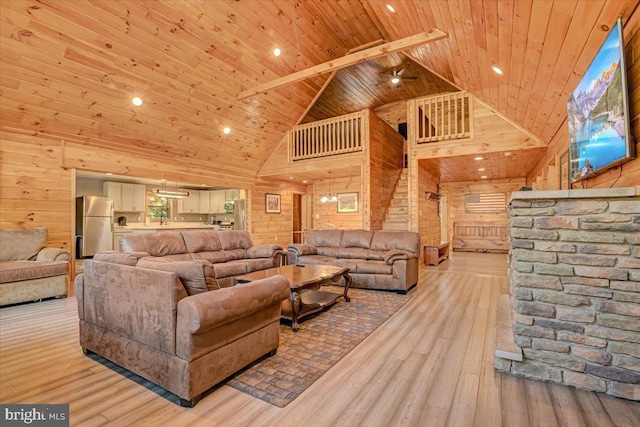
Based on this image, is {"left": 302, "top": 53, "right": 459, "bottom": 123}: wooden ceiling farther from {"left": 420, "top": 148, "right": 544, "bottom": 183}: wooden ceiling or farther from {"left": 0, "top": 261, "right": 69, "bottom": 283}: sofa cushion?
{"left": 0, "top": 261, "right": 69, "bottom": 283}: sofa cushion

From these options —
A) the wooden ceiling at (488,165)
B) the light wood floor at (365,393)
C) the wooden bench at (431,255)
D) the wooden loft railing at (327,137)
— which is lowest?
the light wood floor at (365,393)

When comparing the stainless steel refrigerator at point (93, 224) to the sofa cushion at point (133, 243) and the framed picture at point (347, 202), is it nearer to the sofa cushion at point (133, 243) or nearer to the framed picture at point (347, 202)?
the sofa cushion at point (133, 243)

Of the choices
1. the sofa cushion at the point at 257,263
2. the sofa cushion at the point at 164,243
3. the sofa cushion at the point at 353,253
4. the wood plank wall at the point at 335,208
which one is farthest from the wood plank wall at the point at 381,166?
the sofa cushion at the point at 164,243

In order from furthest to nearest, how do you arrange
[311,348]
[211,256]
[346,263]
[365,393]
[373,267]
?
1. [346,263]
2. [211,256]
3. [373,267]
4. [311,348]
5. [365,393]

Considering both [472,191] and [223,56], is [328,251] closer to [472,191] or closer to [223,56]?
[223,56]

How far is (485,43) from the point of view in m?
3.35

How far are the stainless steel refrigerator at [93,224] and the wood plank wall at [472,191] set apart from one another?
34.6 feet

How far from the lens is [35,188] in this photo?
4613 millimetres

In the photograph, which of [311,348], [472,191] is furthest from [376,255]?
[472,191]

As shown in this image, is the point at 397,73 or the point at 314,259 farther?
the point at 397,73

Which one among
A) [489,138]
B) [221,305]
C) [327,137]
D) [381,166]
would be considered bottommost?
[221,305]

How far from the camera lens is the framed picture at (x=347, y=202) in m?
8.59

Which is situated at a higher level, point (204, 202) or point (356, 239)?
point (204, 202)

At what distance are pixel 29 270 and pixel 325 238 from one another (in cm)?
448
